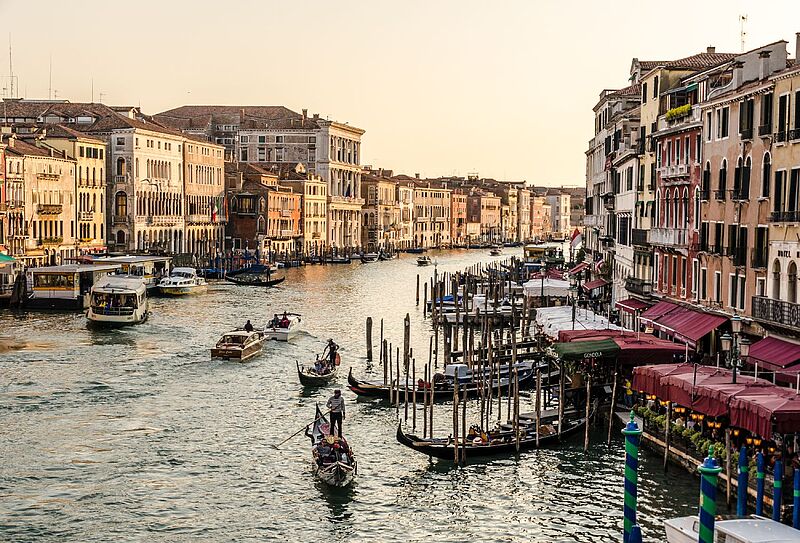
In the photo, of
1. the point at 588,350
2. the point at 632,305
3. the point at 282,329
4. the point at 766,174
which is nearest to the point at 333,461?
the point at 588,350

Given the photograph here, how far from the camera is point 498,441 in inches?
578

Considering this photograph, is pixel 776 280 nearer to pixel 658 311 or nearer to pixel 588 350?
pixel 588 350

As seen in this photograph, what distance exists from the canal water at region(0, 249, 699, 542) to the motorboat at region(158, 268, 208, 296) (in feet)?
50.9

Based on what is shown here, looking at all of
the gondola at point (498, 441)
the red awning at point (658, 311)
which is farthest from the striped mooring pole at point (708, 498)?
the red awning at point (658, 311)

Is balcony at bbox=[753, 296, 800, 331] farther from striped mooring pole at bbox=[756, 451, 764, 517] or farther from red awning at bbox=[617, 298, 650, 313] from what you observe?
red awning at bbox=[617, 298, 650, 313]

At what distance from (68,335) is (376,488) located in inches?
575

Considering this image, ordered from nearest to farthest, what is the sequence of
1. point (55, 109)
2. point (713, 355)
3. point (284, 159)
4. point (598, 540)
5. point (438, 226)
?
point (598, 540) < point (713, 355) < point (55, 109) < point (284, 159) < point (438, 226)

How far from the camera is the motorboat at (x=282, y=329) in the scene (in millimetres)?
25938

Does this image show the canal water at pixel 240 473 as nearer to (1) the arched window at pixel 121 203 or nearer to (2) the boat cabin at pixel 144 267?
(2) the boat cabin at pixel 144 267

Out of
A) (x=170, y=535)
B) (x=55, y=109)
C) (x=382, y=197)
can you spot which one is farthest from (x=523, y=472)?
(x=382, y=197)

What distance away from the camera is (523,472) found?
13961 millimetres

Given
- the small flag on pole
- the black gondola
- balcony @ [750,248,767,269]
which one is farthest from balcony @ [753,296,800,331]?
the small flag on pole

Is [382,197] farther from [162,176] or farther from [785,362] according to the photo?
[785,362]

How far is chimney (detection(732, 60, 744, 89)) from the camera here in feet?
56.6
